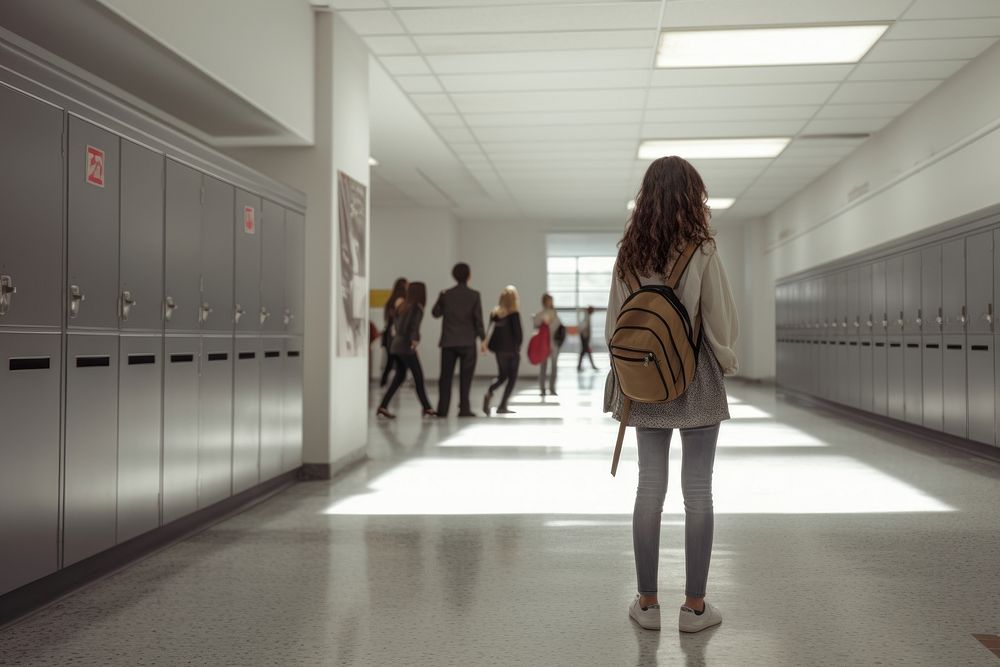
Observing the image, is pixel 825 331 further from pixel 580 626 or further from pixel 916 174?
pixel 580 626

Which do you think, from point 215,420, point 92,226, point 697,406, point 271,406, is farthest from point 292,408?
point 697,406

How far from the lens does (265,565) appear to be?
3.90 meters

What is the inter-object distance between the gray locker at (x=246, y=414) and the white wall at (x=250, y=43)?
139cm

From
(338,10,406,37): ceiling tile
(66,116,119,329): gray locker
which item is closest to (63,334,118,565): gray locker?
(66,116,119,329): gray locker

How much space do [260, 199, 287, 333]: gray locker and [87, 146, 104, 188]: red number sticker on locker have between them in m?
1.88

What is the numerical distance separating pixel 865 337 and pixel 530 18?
5413 mm

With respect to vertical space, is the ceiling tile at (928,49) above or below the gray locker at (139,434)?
above

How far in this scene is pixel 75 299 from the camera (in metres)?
3.39

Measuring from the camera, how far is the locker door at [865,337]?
9906 mm

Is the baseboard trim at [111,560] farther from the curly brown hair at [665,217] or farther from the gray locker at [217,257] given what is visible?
the curly brown hair at [665,217]

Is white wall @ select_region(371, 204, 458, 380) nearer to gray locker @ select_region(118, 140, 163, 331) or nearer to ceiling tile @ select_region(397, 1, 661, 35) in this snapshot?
ceiling tile @ select_region(397, 1, 661, 35)

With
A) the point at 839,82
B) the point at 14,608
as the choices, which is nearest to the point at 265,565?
the point at 14,608

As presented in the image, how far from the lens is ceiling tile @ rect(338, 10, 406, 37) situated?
6594 mm

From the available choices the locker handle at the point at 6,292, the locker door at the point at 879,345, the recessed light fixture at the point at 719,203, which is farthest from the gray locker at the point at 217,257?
the recessed light fixture at the point at 719,203
